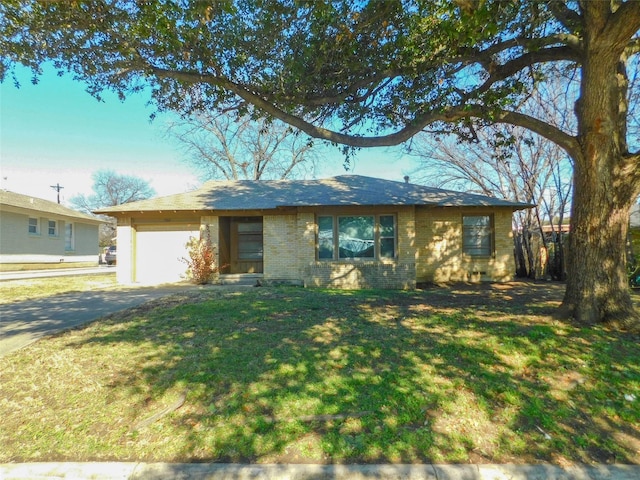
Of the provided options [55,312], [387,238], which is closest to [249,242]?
[387,238]

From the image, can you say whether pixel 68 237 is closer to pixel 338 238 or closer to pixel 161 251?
pixel 161 251

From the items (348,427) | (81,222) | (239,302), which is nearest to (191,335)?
(239,302)

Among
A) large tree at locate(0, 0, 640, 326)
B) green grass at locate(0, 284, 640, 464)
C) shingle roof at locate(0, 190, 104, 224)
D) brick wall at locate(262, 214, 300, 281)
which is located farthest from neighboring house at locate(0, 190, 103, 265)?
green grass at locate(0, 284, 640, 464)

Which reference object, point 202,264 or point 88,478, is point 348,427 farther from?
point 202,264

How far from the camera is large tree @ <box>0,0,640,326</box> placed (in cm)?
520

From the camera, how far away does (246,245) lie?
49.5 feet

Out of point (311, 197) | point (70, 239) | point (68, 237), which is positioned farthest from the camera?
point (70, 239)

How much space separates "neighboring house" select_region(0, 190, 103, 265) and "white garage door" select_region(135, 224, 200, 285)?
884cm

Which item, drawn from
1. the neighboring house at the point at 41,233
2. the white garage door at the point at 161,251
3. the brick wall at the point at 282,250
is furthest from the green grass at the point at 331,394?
the neighboring house at the point at 41,233

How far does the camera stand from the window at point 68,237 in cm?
2259

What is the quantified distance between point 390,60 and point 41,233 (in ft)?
72.2

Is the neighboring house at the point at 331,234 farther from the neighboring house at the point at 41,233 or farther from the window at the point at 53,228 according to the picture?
the window at the point at 53,228

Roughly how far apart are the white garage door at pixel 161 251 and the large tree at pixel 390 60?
7.18 metres

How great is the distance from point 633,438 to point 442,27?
215 inches
